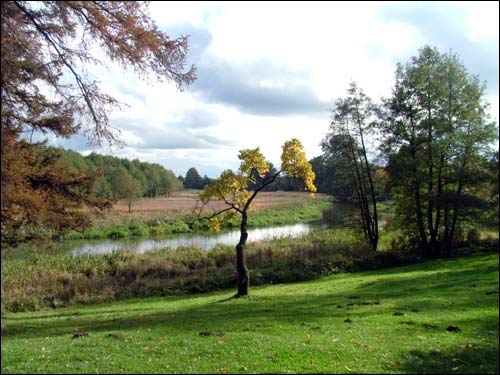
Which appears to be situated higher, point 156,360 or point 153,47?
point 153,47

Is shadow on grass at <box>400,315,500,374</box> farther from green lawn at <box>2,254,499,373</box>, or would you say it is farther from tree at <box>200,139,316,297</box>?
tree at <box>200,139,316,297</box>

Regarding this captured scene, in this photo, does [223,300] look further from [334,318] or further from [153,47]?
[153,47]

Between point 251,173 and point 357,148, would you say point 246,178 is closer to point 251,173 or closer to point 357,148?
point 251,173

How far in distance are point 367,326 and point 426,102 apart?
83.8ft

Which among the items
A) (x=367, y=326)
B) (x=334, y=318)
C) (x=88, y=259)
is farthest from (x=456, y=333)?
(x=88, y=259)

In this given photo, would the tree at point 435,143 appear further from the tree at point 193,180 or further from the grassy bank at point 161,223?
the tree at point 193,180

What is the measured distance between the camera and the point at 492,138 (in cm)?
3075

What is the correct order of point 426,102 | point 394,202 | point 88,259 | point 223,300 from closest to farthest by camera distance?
1. point 223,300
2. point 88,259
3. point 426,102
4. point 394,202

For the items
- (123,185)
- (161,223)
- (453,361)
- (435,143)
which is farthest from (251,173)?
(123,185)

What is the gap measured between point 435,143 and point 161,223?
1451 inches

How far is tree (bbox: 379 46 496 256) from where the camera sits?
3070 centimetres

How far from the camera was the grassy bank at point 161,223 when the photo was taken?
4816cm

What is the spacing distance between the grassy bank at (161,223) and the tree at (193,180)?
78587mm

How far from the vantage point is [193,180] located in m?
150
